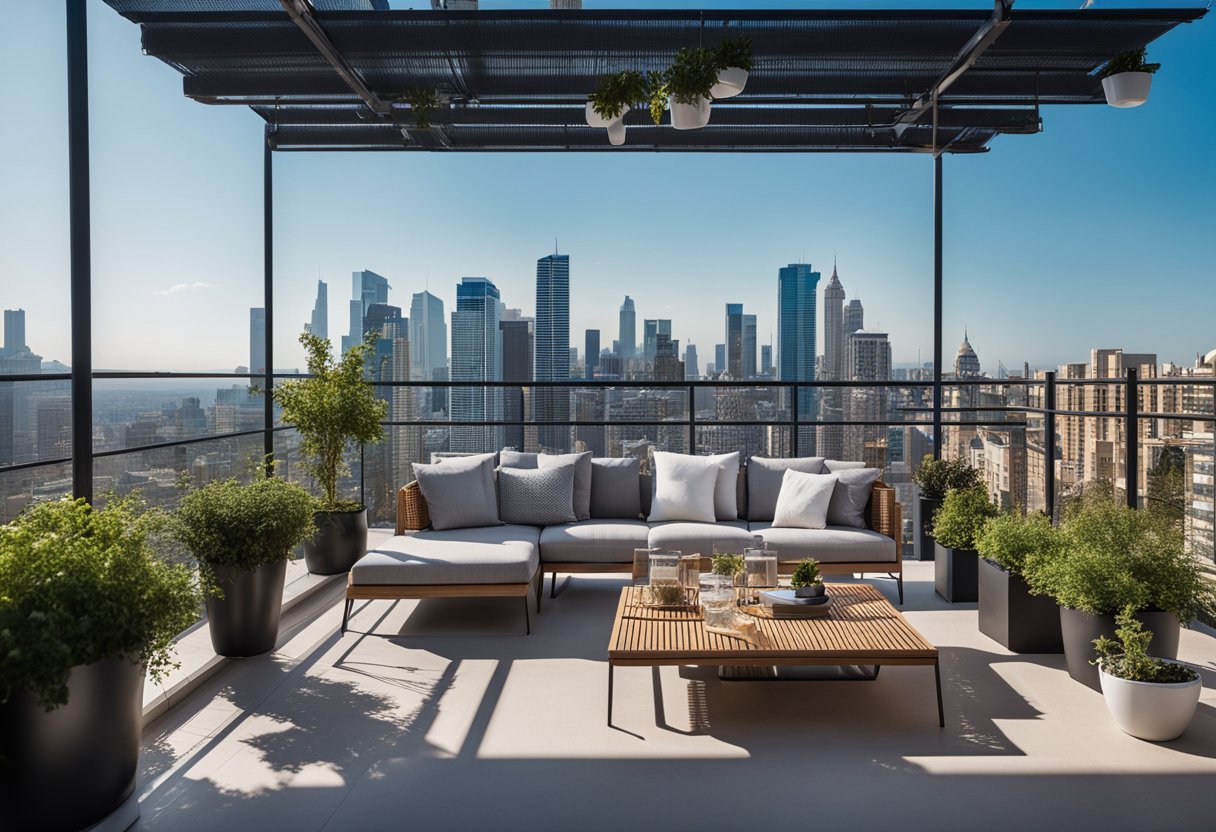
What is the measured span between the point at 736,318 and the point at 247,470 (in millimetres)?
4194

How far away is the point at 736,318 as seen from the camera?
7105mm

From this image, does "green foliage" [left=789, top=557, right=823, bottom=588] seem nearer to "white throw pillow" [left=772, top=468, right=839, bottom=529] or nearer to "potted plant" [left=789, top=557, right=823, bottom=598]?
"potted plant" [left=789, top=557, right=823, bottom=598]

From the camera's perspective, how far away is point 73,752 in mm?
2010

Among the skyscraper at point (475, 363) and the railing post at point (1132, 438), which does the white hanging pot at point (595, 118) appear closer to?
the skyscraper at point (475, 363)

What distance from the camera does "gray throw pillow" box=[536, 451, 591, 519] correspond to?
496 cm

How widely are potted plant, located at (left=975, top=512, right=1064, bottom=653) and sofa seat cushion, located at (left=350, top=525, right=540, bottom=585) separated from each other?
225 centimetres

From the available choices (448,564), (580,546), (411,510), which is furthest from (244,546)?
(580,546)

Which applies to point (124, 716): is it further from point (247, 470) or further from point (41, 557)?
point (247, 470)

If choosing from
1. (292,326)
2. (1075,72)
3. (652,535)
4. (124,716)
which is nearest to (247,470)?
(292,326)

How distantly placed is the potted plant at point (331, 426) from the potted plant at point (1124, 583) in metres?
3.99

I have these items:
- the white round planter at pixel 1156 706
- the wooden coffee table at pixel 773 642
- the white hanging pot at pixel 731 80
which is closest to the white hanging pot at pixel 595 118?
the white hanging pot at pixel 731 80

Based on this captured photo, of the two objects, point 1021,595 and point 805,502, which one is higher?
point 805,502

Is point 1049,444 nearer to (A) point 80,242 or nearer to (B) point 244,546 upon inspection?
(B) point 244,546

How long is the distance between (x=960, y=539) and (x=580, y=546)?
2.13 metres
